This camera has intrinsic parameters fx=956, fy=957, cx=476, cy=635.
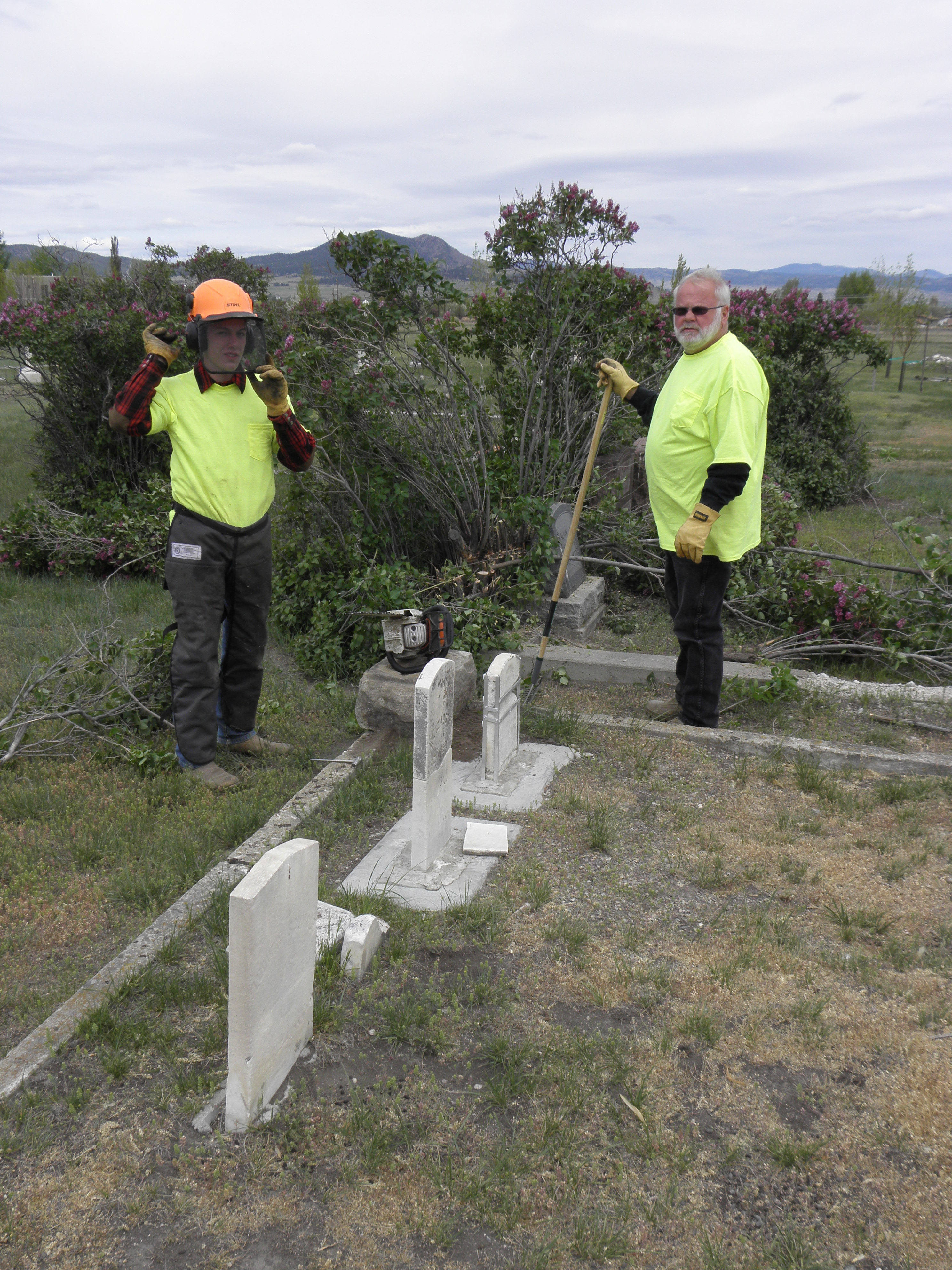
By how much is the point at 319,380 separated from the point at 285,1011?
4610 mm

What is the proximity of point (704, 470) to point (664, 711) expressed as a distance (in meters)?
1.43

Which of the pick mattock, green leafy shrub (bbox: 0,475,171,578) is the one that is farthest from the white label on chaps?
green leafy shrub (bbox: 0,475,171,578)

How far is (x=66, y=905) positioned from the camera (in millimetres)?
3607

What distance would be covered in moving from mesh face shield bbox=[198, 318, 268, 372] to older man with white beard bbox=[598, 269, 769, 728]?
1946 millimetres

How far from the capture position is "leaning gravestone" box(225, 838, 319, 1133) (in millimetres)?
2424

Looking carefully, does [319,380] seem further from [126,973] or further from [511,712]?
[126,973]

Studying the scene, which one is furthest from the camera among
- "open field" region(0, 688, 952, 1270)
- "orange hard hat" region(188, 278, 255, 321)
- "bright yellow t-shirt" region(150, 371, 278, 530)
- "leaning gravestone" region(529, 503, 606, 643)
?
"leaning gravestone" region(529, 503, 606, 643)

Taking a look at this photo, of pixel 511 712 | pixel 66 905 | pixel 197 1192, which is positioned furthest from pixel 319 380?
pixel 197 1192

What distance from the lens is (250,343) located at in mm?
4402

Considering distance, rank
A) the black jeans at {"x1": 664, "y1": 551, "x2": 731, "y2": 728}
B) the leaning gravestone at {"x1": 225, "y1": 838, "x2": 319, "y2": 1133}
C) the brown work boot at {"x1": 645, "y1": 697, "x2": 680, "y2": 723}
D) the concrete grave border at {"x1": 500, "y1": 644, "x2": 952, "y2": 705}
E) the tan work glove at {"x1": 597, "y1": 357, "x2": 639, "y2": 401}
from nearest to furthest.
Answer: the leaning gravestone at {"x1": 225, "y1": 838, "x2": 319, "y2": 1133} → the black jeans at {"x1": 664, "y1": 551, "x2": 731, "y2": 728} → the tan work glove at {"x1": 597, "y1": 357, "x2": 639, "y2": 401} → the brown work boot at {"x1": 645, "y1": 697, "x2": 680, "y2": 723} → the concrete grave border at {"x1": 500, "y1": 644, "x2": 952, "y2": 705}

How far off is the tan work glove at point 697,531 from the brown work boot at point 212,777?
8.03 ft

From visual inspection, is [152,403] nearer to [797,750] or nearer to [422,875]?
[422,875]

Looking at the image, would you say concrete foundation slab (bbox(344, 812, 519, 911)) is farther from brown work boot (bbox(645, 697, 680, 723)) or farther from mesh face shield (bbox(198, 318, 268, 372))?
mesh face shield (bbox(198, 318, 268, 372))

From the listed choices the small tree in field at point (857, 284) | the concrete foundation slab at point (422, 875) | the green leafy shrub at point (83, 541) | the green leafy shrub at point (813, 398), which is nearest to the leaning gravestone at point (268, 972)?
the concrete foundation slab at point (422, 875)
